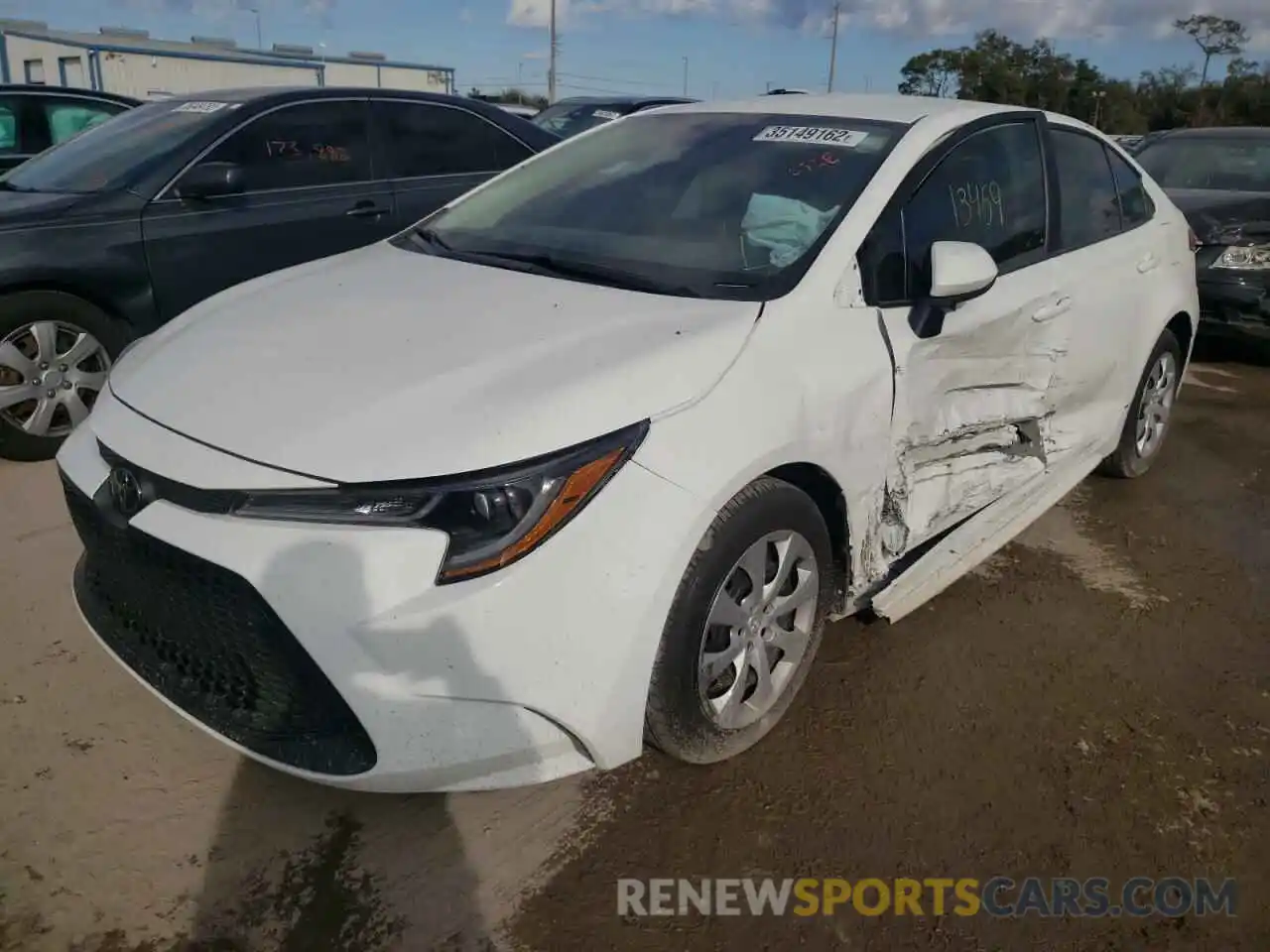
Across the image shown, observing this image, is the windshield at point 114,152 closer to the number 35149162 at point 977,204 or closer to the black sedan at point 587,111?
the number 35149162 at point 977,204

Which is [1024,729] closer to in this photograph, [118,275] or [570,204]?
[570,204]

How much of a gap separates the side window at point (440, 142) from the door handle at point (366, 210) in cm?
25

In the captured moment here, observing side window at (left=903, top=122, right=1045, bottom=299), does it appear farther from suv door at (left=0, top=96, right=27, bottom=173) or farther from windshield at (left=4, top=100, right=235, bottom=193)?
suv door at (left=0, top=96, right=27, bottom=173)

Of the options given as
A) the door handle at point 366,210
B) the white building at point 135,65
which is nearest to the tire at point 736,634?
the door handle at point 366,210

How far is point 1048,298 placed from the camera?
3.34 metres

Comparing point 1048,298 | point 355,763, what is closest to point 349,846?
point 355,763

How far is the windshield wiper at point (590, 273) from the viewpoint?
2.59 m

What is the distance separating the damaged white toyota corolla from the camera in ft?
6.29

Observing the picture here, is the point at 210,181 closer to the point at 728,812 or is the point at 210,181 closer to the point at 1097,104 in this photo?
the point at 728,812

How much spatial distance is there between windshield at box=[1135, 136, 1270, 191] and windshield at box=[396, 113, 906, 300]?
18.8 ft

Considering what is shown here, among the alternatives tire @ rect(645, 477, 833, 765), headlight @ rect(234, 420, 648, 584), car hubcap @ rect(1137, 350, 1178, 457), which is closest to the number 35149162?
tire @ rect(645, 477, 833, 765)

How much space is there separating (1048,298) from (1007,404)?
16.3 inches

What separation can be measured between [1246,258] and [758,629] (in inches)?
226

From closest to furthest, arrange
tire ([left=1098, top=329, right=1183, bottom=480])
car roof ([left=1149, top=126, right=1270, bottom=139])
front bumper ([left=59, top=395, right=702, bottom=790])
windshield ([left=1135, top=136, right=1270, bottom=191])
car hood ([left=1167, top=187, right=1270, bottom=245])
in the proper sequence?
front bumper ([left=59, top=395, right=702, bottom=790])
tire ([left=1098, top=329, right=1183, bottom=480])
car hood ([left=1167, top=187, right=1270, bottom=245])
windshield ([left=1135, top=136, right=1270, bottom=191])
car roof ([left=1149, top=126, right=1270, bottom=139])
